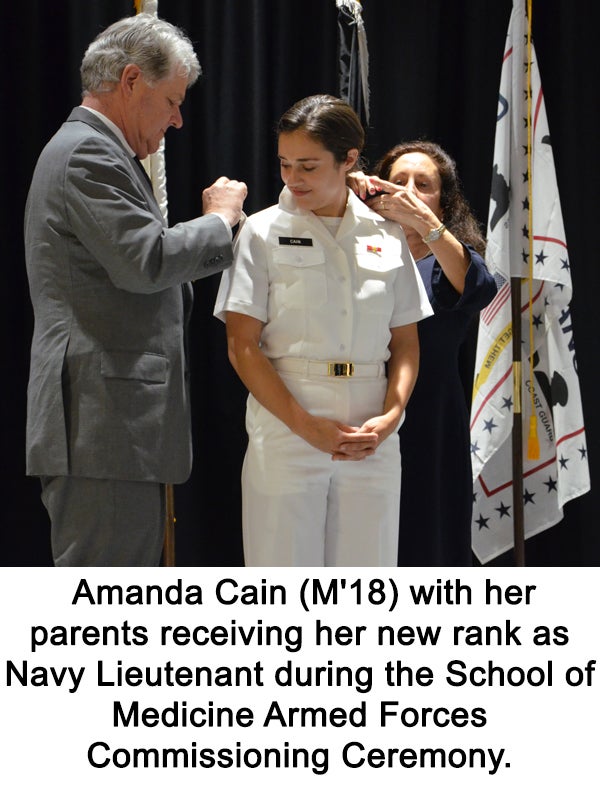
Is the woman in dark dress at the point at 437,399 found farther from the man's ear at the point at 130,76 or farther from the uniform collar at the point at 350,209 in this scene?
the man's ear at the point at 130,76

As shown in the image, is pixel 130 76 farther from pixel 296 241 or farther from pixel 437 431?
pixel 437 431

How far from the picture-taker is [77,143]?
192 cm

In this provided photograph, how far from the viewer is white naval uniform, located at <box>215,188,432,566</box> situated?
2.14 metres

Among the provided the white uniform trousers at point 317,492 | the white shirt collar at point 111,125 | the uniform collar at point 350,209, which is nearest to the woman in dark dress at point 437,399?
the uniform collar at point 350,209

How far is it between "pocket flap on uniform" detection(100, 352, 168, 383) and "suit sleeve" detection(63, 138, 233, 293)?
0.43 feet

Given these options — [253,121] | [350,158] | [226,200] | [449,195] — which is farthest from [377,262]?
[253,121]

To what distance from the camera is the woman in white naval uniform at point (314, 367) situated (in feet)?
6.99

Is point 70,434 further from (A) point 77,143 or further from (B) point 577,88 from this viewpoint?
(B) point 577,88

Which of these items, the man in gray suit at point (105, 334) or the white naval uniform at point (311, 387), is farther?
the white naval uniform at point (311, 387)

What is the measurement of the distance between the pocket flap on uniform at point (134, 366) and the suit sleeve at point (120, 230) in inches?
5.2

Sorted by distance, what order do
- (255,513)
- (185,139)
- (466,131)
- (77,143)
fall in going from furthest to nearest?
1. (466,131)
2. (185,139)
3. (255,513)
4. (77,143)

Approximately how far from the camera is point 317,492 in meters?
2.15

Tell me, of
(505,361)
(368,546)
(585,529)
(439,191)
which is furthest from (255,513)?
(585,529)

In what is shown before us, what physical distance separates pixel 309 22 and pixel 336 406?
5.86 ft
